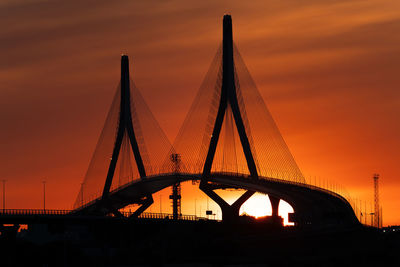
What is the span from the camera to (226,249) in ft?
511

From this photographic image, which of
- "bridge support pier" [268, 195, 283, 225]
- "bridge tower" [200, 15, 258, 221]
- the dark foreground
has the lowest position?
the dark foreground

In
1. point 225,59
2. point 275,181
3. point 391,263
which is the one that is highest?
point 225,59

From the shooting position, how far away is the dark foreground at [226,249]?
5930 inches

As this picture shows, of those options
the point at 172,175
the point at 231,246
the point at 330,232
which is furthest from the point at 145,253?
the point at 172,175

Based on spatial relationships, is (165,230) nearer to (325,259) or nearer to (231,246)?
(231,246)

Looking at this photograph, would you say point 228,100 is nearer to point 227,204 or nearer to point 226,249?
point 226,249

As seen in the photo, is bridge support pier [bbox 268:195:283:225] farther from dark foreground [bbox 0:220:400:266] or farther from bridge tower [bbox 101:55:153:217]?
bridge tower [bbox 101:55:153:217]

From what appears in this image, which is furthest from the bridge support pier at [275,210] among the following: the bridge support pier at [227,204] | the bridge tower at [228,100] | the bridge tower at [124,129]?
the bridge tower at [124,129]

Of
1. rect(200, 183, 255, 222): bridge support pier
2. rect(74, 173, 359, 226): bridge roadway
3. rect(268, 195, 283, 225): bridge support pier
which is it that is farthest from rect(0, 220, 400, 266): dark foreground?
rect(74, 173, 359, 226): bridge roadway

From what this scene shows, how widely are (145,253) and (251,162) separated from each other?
15.4m

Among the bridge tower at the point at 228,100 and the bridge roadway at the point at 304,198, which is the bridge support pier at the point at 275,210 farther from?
the bridge tower at the point at 228,100

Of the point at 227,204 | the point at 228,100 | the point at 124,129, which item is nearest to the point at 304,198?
the point at 227,204

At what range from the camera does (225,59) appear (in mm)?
157375

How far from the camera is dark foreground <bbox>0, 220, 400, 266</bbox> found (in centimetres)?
15062
